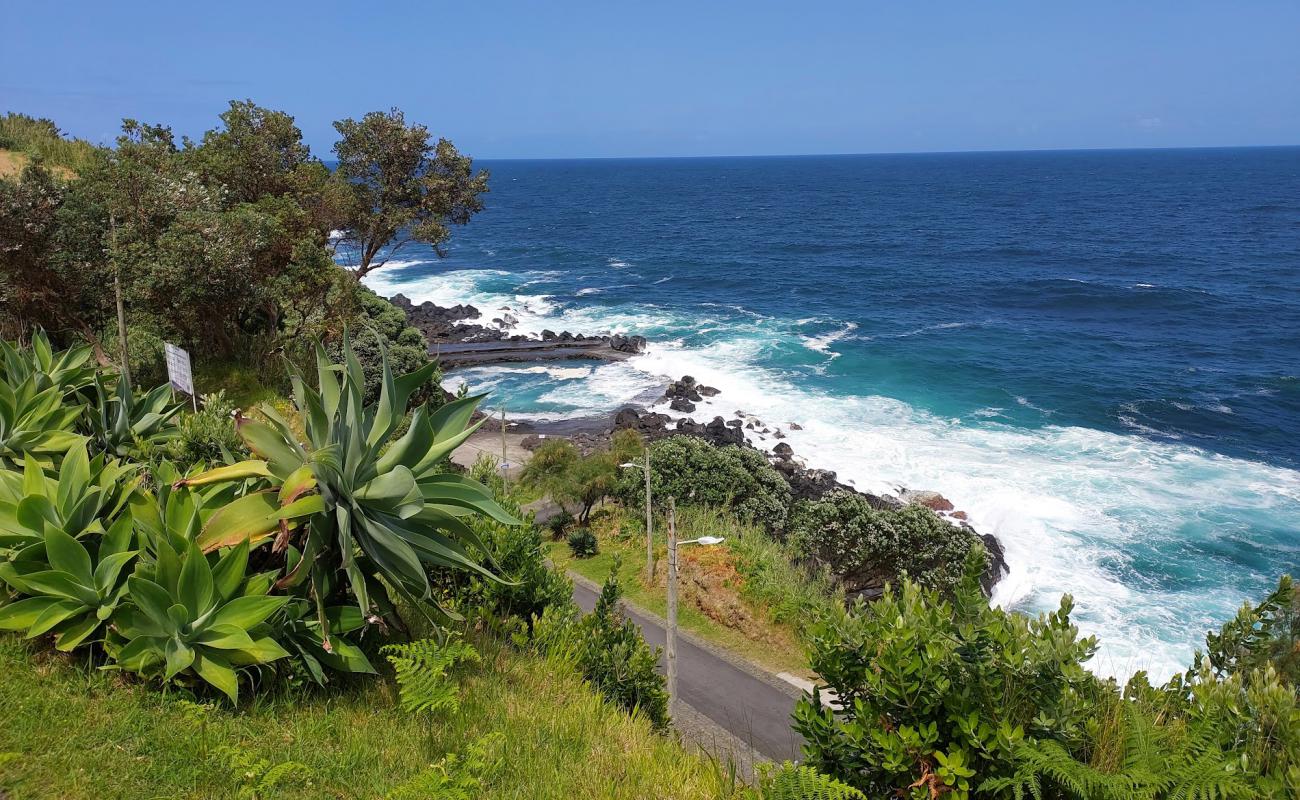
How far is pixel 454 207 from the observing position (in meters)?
26.3

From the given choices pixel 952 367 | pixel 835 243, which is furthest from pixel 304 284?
pixel 835 243

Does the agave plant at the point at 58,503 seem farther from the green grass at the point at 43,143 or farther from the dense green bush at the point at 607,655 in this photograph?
the green grass at the point at 43,143

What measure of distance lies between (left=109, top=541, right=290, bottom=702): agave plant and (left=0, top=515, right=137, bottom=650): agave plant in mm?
169

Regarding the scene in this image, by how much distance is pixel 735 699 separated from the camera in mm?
14852

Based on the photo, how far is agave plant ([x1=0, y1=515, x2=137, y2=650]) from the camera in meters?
4.62

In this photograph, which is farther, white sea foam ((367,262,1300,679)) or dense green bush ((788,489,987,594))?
white sea foam ((367,262,1300,679))

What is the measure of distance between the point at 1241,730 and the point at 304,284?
1761cm

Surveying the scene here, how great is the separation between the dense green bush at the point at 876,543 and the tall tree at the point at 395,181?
45.5 feet

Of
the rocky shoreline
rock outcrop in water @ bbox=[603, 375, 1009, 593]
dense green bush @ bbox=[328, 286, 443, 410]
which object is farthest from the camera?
dense green bush @ bbox=[328, 286, 443, 410]

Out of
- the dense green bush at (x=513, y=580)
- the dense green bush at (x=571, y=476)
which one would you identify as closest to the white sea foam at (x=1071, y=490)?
the dense green bush at (x=571, y=476)


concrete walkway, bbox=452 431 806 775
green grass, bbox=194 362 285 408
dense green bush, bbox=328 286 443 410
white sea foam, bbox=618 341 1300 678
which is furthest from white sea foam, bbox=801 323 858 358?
green grass, bbox=194 362 285 408

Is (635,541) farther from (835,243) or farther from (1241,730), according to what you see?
(835,243)

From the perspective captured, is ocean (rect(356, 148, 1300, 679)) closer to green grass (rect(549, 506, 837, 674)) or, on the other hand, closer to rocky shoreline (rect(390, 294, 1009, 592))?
rocky shoreline (rect(390, 294, 1009, 592))

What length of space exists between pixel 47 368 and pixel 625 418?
98.4ft
